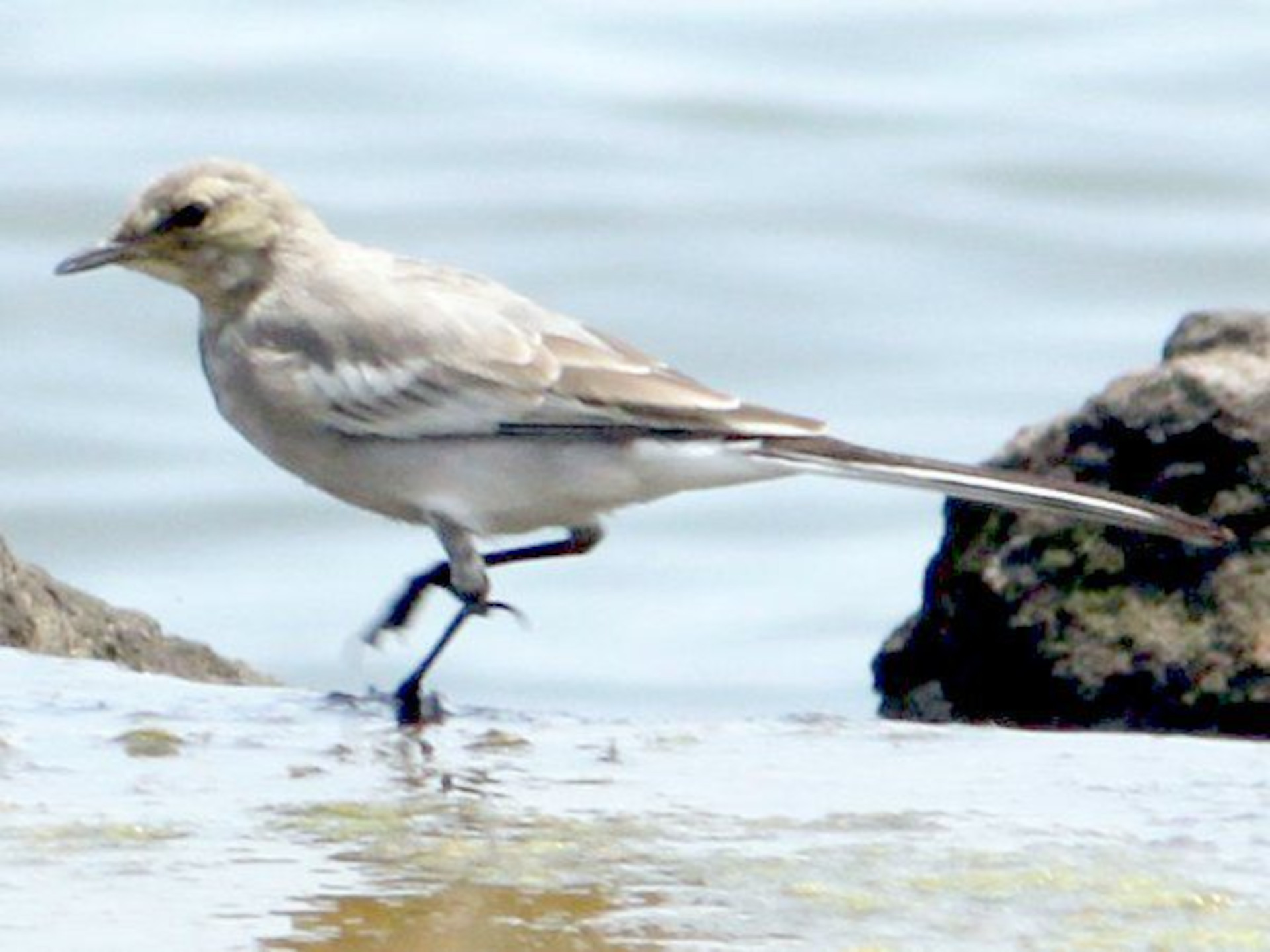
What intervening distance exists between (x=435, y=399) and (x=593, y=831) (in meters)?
2.22

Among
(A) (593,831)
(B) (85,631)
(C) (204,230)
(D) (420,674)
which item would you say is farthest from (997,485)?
(B) (85,631)

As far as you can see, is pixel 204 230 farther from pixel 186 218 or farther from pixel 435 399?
pixel 435 399

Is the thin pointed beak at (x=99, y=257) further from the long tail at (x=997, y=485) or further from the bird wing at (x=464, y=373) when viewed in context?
the long tail at (x=997, y=485)

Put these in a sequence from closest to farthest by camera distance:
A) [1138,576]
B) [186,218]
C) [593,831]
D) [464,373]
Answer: [593,831] < [1138,576] < [464,373] < [186,218]

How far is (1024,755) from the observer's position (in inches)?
270

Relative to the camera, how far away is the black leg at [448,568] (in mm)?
8164

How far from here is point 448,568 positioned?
324 inches

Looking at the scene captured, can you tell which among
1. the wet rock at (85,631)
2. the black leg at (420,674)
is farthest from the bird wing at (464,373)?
the wet rock at (85,631)

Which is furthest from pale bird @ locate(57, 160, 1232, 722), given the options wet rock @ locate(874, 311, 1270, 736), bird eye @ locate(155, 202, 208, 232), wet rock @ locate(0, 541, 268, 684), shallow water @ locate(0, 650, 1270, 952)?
shallow water @ locate(0, 650, 1270, 952)

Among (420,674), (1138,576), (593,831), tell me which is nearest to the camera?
(593,831)

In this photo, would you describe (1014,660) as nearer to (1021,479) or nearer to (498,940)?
(1021,479)

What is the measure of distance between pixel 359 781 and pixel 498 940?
1345 millimetres

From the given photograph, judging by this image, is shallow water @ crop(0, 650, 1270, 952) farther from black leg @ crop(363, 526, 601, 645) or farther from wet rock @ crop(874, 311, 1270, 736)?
wet rock @ crop(874, 311, 1270, 736)

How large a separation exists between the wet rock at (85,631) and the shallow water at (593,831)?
0.37 meters
